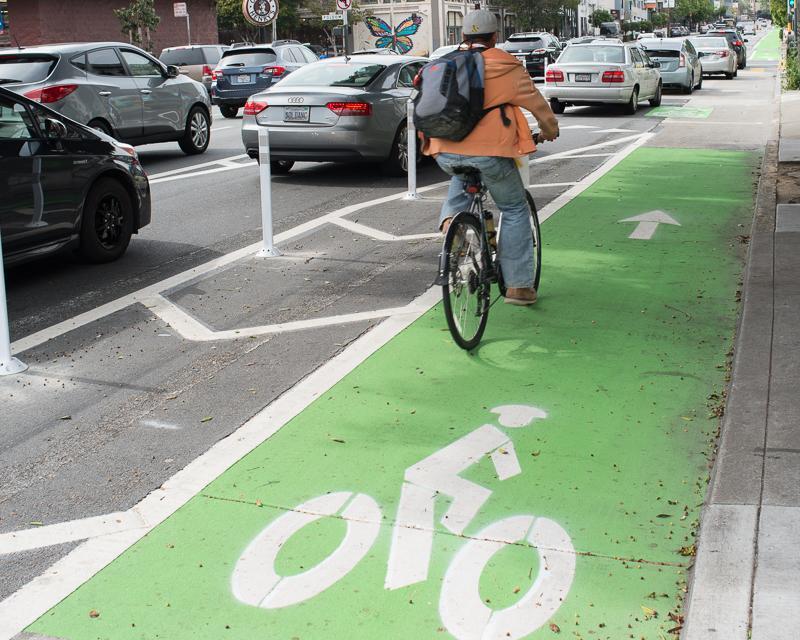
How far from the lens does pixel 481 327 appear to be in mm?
6543

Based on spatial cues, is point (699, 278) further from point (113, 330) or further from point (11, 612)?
point (11, 612)

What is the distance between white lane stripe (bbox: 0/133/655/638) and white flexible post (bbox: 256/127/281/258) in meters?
2.31

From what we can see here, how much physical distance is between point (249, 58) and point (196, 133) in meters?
10.4

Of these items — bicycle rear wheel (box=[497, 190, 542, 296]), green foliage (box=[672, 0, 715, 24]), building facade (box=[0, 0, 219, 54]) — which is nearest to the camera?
bicycle rear wheel (box=[497, 190, 542, 296])

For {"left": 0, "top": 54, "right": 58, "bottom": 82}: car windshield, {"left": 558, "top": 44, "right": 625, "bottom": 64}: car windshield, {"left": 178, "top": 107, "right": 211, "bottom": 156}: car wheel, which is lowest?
{"left": 178, "top": 107, "right": 211, "bottom": 156}: car wheel

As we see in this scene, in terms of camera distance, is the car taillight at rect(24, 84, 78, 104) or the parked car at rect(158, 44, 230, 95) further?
the parked car at rect(158, 44, 230, 95)

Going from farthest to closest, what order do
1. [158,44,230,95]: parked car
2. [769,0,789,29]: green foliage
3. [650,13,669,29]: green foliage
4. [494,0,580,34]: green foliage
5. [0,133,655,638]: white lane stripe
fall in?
[650,13,669,29]: green foliage, [494,0,580,34]: green foliage, [769,0,789,29]: green foliage, [158,44,230,95]: parked car, [0,133,655,638]: white lane stripe

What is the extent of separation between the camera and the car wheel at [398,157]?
14.1 m

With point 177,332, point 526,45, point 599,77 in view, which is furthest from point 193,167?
point 526,45

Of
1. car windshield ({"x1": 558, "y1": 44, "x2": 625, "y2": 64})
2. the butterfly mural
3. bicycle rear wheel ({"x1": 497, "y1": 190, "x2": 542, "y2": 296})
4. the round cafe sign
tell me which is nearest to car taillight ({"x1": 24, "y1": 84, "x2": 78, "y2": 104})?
bicycle rear wheel ({"x1": 497, "y1": 190, "x2": 542, "y2": 296})

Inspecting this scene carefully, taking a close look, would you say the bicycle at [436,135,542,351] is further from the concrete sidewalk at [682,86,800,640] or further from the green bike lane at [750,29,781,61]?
the green bike lane at [750,29,781,61]

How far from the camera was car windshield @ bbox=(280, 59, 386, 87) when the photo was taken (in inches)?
546

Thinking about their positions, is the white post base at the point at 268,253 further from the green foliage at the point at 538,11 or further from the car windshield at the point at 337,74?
the green foliage at the point at 538,11

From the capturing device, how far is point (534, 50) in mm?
43250
